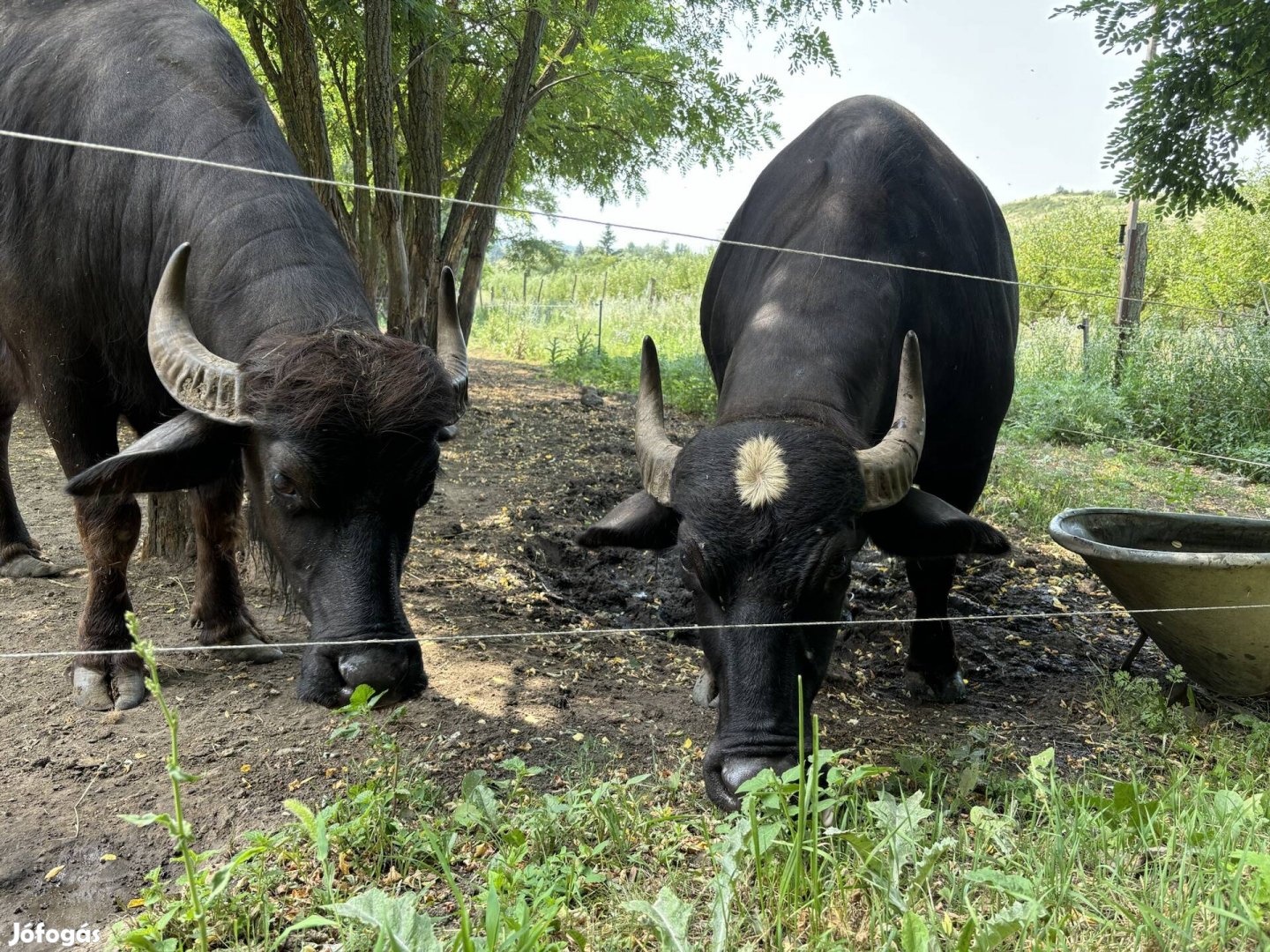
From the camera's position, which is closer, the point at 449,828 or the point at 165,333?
the point at 449,828

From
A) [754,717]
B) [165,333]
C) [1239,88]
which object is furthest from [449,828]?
[1239,88]

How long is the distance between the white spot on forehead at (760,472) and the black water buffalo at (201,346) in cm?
97

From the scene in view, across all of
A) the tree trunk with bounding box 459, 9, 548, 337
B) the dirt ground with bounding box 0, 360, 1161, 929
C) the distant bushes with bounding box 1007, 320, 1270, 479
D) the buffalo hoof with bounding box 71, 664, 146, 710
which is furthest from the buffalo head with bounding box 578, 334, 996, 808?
the distant bushes with bounding box 1007, 320, 1270, 479

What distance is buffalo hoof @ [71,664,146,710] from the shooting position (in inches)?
135

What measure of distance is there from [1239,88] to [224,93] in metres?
6.06

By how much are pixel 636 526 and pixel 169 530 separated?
9.80ft

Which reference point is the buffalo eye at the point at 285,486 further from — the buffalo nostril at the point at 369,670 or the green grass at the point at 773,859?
the green grass at the point at 773,859

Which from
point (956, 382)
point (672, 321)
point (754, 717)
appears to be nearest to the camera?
point (754, 717)

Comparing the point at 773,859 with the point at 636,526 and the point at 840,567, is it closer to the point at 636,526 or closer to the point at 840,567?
the point at 840,567

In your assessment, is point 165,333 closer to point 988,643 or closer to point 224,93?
point 224,93

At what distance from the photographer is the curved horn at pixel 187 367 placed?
9.59ft

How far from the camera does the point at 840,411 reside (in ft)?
10.3

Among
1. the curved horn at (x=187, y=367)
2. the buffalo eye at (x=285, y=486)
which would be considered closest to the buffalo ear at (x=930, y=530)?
the buffalo eye at (x=285, y=486)

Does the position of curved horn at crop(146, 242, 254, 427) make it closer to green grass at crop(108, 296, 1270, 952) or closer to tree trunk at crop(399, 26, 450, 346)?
green grass at crop(108, 296, 1270, 952)
